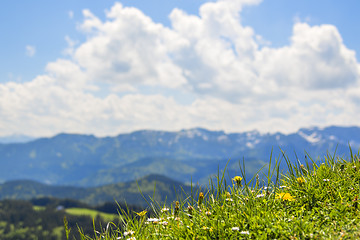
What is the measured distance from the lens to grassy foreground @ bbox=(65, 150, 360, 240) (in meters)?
4.09

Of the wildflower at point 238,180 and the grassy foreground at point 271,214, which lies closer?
the grassy foreground at point 271,214

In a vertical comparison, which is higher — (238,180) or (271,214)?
(238,180)

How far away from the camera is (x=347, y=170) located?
5938 millimetres

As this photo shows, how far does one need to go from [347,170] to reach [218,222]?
3212 millimetres

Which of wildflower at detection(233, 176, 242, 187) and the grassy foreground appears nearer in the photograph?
the grassy foreground

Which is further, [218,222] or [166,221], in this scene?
Result: [166,221]

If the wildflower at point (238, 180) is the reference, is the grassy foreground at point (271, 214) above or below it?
below

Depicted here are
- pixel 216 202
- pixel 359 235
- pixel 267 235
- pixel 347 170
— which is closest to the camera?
pixel 359 235

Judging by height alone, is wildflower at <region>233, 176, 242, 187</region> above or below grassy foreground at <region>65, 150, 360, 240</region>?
above

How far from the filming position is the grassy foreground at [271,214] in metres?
4.09

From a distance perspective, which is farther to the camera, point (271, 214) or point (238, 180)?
point (238, 180)

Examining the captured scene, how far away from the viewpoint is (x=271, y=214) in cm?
459

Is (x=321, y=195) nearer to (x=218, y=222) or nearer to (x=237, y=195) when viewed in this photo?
(x=237, y=195)

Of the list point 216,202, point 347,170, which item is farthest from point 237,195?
point 347,170
